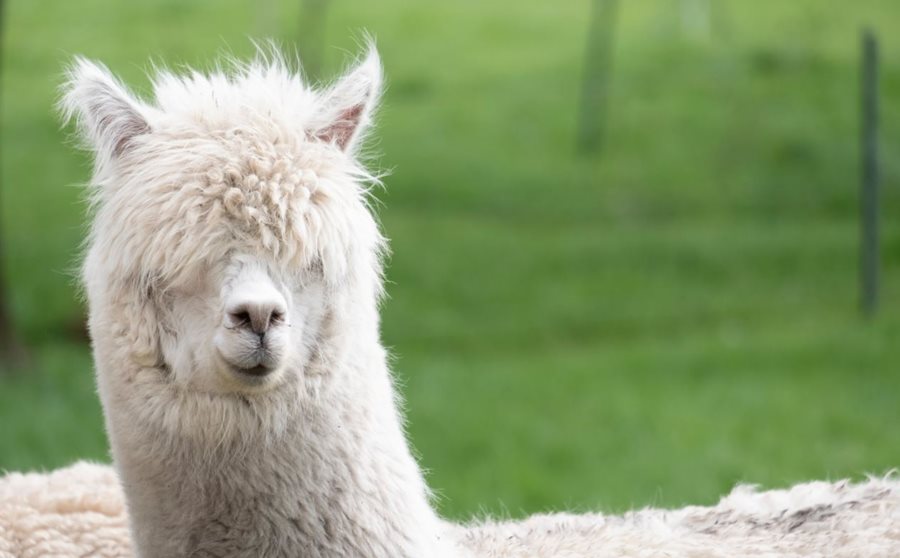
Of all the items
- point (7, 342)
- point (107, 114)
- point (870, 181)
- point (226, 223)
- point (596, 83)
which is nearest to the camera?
point (226, 223)

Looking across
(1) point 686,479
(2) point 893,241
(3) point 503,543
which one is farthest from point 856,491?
(2) point 893,241

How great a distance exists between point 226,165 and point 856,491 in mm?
1927

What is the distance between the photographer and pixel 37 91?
19562 mm

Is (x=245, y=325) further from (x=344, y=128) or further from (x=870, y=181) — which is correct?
(x=870, y=181)

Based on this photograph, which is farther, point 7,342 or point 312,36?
point 312,36

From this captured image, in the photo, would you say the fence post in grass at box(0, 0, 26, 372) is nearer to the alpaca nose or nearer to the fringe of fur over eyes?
the fringe of fur over eyes

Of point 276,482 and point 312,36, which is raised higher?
point 312,36

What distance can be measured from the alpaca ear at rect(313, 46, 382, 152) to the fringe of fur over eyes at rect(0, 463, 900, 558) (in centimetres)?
107

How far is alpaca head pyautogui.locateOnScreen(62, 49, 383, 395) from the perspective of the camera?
2865 mm

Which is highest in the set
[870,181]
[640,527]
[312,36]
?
[312,36]

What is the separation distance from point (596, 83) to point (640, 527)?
15.6 metres

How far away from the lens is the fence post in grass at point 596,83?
1808 centimetres

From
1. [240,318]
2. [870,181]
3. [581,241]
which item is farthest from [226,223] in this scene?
[581,241]

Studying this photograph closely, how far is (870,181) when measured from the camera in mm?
11641
